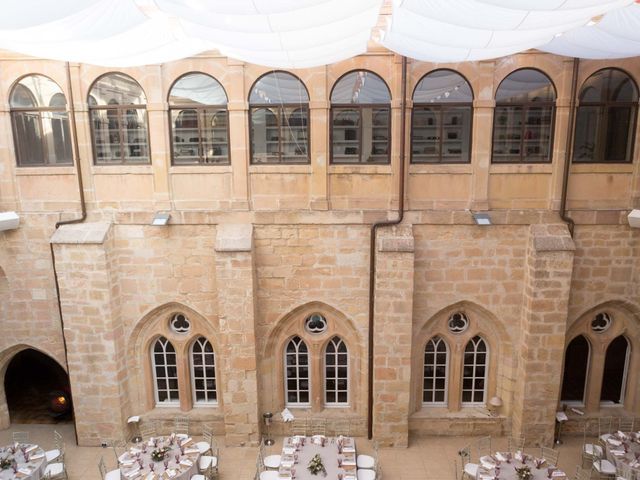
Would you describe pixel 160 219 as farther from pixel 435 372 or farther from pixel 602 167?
pixel 602 167

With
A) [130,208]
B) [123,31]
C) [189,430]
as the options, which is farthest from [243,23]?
[189,430]

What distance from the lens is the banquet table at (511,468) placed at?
9359mm

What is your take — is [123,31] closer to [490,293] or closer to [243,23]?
[243,23]

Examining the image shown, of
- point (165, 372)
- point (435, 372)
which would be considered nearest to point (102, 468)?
point (165, 372)

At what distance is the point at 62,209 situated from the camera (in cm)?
1110

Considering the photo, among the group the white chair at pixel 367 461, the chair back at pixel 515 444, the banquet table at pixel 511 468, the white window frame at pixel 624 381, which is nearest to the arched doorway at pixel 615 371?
the white window frame at pixel 624 381

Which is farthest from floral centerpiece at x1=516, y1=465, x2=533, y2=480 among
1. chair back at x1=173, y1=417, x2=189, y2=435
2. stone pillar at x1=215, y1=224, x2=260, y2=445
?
chair back at x1=173, y1=417, x2=189, y2=435

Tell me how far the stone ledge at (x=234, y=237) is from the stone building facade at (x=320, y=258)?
0.04m

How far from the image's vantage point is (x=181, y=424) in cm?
1184

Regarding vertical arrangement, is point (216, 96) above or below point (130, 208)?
above

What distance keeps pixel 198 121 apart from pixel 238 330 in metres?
4.80

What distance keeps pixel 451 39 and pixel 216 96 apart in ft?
19.2

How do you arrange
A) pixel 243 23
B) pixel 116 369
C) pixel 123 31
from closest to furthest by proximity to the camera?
1. pixel 243 23
2. pixel 123 31
3. pixel 116 369

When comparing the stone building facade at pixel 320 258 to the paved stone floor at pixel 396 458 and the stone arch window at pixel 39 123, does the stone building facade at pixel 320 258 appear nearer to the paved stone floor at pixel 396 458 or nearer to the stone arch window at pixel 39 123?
the stone arch window at pixel 39 123
